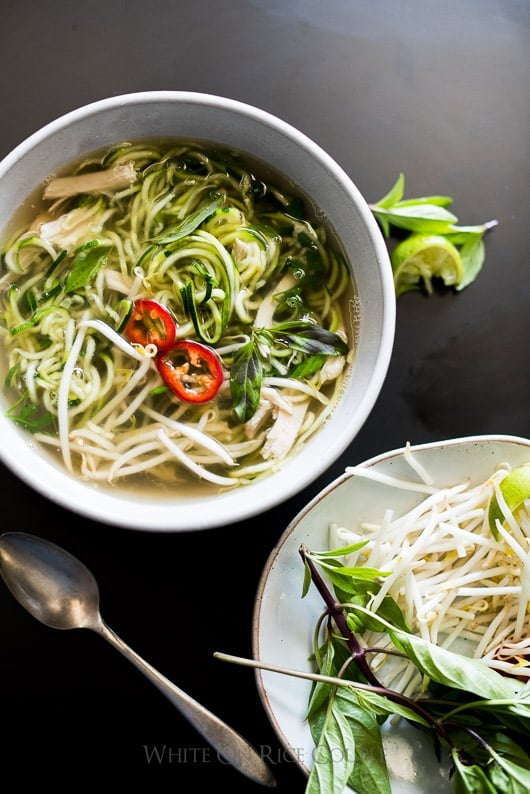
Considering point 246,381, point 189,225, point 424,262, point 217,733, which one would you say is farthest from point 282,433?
point 217,733

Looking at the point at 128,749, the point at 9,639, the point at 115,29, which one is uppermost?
the point at 115,29

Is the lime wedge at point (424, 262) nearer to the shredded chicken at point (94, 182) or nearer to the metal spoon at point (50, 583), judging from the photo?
the shredded chicken at point (94, 182)

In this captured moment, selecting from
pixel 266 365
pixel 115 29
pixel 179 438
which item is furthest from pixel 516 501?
pixel 115 29

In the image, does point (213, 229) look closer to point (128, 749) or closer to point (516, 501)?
point (516, 501)

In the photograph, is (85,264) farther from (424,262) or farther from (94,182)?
(424,262)

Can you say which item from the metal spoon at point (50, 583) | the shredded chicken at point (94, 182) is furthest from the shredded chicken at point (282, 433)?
the shredded chicken at point (94, 182)

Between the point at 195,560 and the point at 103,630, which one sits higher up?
the point at 195,560

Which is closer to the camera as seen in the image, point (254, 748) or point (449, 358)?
point (254, 748)
